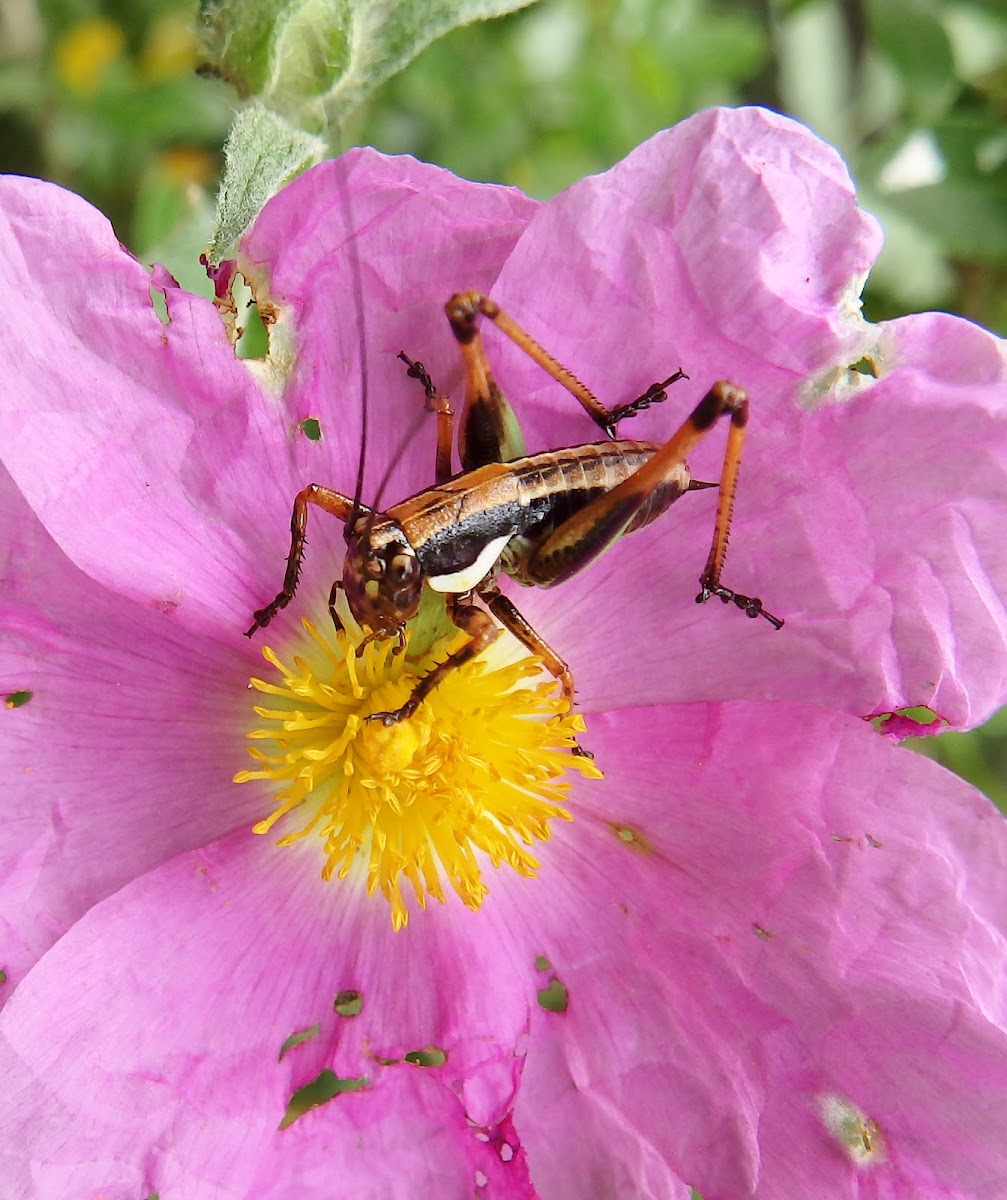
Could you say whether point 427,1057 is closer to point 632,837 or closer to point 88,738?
point 632,837

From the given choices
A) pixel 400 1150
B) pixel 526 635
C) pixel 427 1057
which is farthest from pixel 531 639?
pixel 400 1150

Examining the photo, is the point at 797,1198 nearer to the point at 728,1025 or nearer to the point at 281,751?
the point at 728,1025

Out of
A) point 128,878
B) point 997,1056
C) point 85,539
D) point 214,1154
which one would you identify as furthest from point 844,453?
point 214,1154

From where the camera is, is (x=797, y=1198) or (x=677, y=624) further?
(x=677, y=624)

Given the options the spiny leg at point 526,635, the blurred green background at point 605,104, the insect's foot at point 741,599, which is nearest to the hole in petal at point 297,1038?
the spiny leg at point 526,635

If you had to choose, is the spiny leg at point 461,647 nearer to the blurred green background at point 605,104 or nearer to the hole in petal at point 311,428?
the hole in petal at point 311,428

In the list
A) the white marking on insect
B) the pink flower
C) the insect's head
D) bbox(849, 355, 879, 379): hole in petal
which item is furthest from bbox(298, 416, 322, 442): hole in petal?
bbox(849, 355, 879, 379): hole in petal

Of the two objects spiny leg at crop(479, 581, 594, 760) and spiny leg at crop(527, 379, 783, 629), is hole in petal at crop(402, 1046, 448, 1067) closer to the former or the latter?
spiny leg at crop(479, 581, 594, 760)
